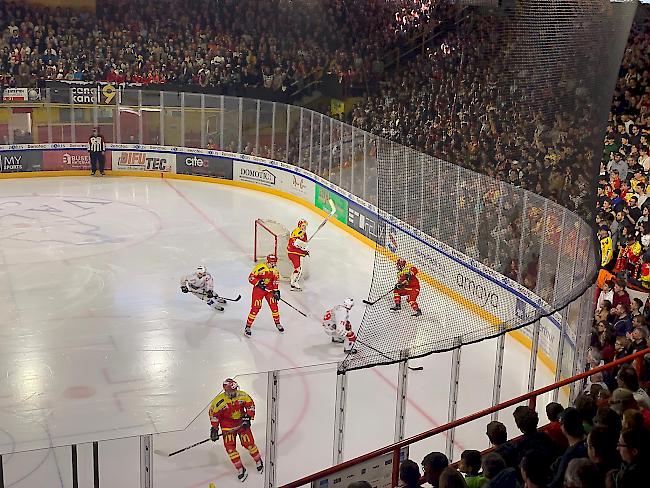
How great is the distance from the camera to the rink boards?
28.0 feet

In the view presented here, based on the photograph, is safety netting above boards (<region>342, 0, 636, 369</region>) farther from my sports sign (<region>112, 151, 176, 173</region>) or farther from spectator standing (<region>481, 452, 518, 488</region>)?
my sports sign (<region>112, 151, 176, 173</region>)

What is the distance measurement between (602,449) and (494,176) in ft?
14.7

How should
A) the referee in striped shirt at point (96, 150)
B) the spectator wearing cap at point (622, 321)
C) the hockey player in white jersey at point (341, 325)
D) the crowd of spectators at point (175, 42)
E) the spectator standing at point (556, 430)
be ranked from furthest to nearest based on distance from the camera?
the crowd of spectators at point (175, 42), the referee in striped shirt at point (96, 150), the hockey player in white jersey at point (341, 325), the spectator wearing cap at point (622, 321), the spectator standing at point (556, 430)

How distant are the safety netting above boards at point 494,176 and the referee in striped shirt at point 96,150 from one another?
11.3 metres

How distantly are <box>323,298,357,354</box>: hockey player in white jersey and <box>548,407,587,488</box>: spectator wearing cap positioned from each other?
218 inches

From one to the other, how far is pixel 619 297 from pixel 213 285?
5.49 m

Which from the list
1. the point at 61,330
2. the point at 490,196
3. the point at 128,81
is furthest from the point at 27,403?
the point at 128,81

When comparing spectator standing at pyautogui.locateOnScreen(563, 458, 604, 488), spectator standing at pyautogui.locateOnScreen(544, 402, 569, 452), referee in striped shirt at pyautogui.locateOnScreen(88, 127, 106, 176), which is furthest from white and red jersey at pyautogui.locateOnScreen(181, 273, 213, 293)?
referee in striped shirt at pyautogui.locateOnScreen(88, 127, 106, 176)

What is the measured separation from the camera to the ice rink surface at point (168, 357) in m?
7.41

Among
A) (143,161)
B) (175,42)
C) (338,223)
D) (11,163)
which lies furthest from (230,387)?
(175,42)

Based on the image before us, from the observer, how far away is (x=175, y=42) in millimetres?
23828

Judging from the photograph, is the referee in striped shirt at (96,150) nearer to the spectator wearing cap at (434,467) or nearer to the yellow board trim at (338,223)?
the yellow board trim at (338,223)

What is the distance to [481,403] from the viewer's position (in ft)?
29.5

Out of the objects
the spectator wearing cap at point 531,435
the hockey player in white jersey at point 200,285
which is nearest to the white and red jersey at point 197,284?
the hockey player in white jersey at point 200,285
